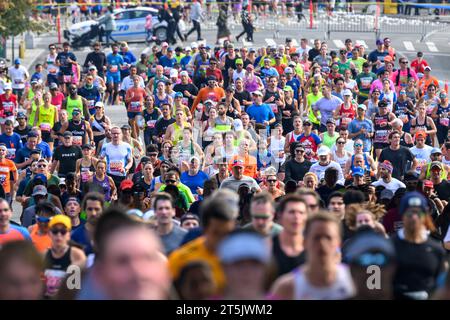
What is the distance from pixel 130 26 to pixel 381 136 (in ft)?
69.2

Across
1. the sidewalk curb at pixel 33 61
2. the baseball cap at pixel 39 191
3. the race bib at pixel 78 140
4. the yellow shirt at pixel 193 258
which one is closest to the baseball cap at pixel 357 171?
the baseball cap at pixel 39 191

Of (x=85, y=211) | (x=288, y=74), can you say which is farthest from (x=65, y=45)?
(x=85, y=211)

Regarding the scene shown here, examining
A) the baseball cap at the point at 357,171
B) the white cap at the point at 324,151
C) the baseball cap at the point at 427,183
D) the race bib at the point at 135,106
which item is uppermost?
the baseball cap at the point at 427,183

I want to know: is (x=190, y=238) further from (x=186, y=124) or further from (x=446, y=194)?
(x=186, y=124)

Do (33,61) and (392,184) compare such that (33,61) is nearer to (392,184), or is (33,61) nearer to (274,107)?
(274,107)

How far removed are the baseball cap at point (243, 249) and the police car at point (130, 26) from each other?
111 ft

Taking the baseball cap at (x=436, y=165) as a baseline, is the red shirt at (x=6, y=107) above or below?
below

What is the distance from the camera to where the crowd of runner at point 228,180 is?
6.57 m

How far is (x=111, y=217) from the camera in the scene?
20.9 ft

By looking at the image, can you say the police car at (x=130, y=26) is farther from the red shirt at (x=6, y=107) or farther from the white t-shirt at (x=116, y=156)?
the white t-shirt at (x=116, y=156)

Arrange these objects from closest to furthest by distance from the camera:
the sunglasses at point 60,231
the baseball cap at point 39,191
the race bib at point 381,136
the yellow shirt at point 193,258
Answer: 1. the yellow shirt at point 193,258
2. the sunglasses at point 60,231
3. the baseball cap at point 39,191
4. the race bib at point 381,136

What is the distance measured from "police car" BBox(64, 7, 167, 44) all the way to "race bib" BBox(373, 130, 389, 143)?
20.7m

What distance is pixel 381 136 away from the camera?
801 inches

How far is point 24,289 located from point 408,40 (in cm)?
3665
